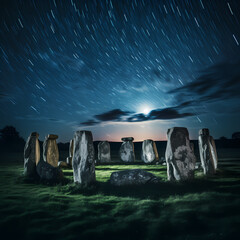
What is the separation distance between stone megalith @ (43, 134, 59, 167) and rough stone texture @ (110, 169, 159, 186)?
263 inches

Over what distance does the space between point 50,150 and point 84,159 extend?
6010mm

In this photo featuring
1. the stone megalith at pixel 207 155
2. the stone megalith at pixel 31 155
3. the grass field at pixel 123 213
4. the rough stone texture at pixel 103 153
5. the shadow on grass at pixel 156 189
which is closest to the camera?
the grass field at pixel 123 213

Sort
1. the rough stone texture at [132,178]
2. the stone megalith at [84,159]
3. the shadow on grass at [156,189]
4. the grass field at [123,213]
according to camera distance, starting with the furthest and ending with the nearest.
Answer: the stone megalith at [84,159]
the rough stone texture at [132,178]
the shadow on grass at [156,189]
the grass field at [123,213]

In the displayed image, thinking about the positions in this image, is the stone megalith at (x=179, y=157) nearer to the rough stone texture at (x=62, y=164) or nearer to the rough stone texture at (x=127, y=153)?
the rough stone texture at (x=62, y=164)

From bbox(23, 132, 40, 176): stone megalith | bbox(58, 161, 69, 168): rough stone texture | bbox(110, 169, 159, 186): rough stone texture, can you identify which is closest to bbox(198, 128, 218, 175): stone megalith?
bbox(110, 169, 159, 186): rough stone texture

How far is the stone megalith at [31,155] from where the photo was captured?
9602 millimetres

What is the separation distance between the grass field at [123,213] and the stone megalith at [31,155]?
9.52ft

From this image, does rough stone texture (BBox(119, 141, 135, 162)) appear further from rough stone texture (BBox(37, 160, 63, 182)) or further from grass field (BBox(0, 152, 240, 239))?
grass field (BBox(0, 152, 240, 239))

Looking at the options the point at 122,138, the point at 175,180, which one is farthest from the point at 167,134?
the point at 122,138

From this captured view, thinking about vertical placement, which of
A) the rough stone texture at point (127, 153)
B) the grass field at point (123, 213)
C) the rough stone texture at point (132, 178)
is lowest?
the grass field at point (123, 213)

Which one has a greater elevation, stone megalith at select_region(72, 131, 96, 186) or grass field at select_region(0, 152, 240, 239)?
stone megalith at select_region(72, 131, 96, 186)

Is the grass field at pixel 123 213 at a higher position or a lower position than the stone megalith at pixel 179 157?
lower

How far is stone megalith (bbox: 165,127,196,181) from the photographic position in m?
7.67

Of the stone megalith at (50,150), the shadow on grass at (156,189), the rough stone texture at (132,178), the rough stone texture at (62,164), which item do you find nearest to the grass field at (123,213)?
the shadow on grass at (156,189)
